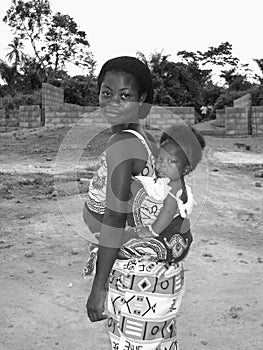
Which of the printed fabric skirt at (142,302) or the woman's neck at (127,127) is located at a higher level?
the woman's neck at (127,127)

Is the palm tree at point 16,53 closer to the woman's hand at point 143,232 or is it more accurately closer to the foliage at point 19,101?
the foliage at point 19,101

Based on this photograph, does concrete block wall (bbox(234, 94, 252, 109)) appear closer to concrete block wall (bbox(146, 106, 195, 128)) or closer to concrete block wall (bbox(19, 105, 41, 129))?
concrete block wall (bbox(146, 106, 195, 128))

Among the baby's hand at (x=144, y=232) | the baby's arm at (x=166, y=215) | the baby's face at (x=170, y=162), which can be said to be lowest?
the baby's hand at (x=144, y=232)

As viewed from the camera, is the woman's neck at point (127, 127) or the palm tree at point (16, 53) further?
the palm tree at point (16, 53)

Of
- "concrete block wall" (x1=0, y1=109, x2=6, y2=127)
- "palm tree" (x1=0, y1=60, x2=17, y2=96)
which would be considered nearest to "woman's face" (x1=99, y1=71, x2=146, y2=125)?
"concrete block wall" (x1=0, y1=109, x2=6, y2=127)

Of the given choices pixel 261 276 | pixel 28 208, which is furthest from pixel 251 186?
pixel 261 276

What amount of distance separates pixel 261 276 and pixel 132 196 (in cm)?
271

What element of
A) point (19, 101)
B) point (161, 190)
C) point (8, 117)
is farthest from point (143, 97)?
point (19, 101)

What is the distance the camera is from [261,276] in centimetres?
415

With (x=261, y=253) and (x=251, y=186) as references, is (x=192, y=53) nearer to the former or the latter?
(x=251, y=186)

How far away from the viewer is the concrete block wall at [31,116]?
16.4m

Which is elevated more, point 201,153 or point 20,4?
point 20,4

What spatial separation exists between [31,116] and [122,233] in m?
15.3

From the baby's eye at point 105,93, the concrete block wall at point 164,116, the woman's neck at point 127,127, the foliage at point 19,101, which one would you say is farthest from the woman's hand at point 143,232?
the foliage at point 19,101
